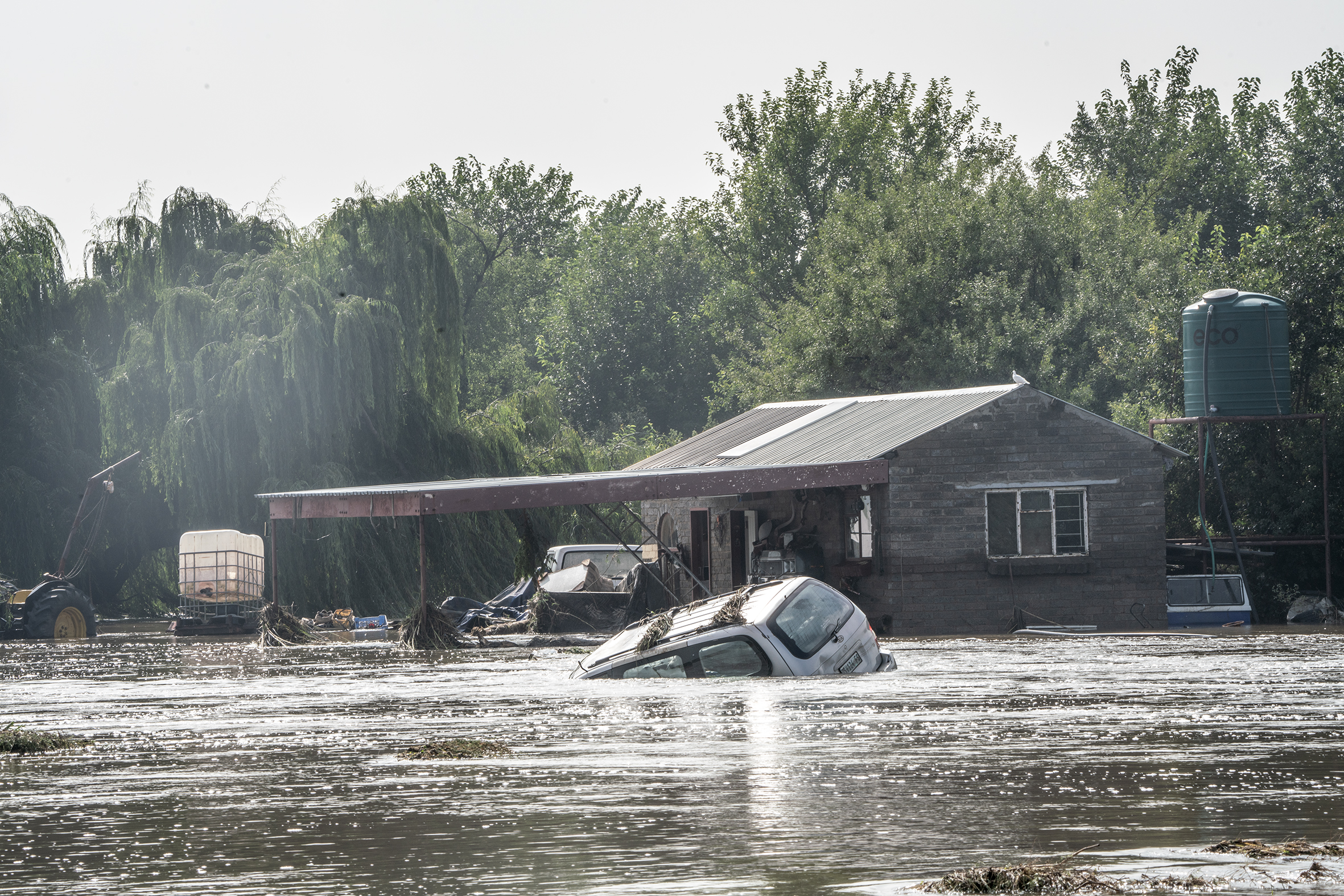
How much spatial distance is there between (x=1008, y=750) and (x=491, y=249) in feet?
247

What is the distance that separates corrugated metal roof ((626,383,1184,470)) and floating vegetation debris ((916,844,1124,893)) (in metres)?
24.0

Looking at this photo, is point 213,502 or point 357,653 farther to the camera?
point 213,502

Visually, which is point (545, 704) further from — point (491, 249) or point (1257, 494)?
point (491, 249)

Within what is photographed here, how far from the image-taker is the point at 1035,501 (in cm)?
3350

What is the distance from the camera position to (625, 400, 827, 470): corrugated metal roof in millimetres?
40562

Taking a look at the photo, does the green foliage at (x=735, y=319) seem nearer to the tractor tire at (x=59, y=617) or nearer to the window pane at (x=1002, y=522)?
the tractor tire at (x=59, y=617)

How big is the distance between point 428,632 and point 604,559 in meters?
7.50

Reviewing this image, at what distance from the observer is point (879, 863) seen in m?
8.99

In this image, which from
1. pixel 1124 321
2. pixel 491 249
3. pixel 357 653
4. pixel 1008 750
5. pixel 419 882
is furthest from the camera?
pixel 491 249

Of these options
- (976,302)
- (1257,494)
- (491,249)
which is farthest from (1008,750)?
(491,249)

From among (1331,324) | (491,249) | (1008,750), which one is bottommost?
(1008,750)

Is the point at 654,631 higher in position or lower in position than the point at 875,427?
lower

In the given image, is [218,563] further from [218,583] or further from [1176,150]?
[1176,150]

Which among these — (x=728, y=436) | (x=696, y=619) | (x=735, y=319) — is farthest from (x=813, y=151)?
(x=696, y=619)
